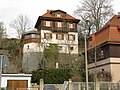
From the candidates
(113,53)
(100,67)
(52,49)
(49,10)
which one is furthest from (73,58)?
(49,10)

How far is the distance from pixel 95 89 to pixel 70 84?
2.76 metres

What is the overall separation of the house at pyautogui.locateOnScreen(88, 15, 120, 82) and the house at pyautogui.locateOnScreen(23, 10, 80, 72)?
11.8 m

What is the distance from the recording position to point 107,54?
42031 millimetres

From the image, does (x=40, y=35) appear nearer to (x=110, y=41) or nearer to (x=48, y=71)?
(x=48, y=71)

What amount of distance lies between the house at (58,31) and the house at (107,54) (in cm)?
1185

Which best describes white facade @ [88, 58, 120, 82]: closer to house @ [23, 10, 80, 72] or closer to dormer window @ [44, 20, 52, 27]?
house @ [23, 10, 80, 72]

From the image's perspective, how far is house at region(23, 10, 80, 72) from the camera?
198ft

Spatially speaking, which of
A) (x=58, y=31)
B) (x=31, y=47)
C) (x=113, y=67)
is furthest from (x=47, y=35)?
(x=113, y=67)

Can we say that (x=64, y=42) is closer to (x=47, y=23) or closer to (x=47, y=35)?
(x=47, y=35)

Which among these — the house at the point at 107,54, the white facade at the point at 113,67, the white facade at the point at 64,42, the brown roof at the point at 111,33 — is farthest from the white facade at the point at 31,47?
the white facade at the point at 113,67

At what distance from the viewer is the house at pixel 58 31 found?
2373 inches

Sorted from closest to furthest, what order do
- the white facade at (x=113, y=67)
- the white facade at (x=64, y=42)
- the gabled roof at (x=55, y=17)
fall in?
the white facade at (x=113, y=67) → the white facade at (x=64, y=42) → the gabled roof at (x=55, y=17)

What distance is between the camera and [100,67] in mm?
44500

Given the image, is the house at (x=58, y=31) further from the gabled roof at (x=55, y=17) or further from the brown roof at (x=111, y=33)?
the brown roof at (x=111, y=33)
